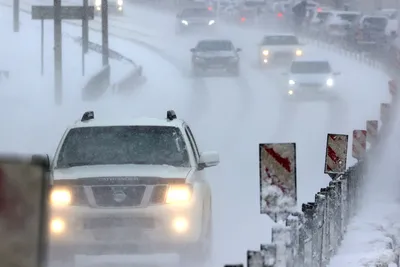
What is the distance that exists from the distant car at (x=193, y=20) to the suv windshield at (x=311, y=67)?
24300 mm

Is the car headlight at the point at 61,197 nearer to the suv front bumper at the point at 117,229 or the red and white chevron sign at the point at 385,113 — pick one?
the suv front bumper at the point at 117,229

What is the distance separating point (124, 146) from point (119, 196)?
1.19 m

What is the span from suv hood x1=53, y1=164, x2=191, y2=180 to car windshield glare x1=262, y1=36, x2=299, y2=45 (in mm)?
38886

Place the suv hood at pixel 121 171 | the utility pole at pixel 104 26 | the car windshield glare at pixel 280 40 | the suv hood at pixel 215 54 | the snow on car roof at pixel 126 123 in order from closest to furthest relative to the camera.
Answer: the suv hood at pixel 121 171, the snow on car roof at pixel 126 123, the utility pole at pixel 104 26, the suv hood at pixel 215 54, the car windshield glare at pixel 280 40

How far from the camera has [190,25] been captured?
201ft

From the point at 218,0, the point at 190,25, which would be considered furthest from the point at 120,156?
the point at 218,0

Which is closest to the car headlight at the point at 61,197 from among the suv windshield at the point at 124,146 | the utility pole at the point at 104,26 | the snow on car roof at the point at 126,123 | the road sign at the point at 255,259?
the suv windshield at the point at 124,146

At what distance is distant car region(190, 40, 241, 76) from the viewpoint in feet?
140

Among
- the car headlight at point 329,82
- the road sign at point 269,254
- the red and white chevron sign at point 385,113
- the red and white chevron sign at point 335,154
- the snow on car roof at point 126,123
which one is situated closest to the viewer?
the road sign at point 269,254

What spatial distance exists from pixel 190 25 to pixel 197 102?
25.0 m

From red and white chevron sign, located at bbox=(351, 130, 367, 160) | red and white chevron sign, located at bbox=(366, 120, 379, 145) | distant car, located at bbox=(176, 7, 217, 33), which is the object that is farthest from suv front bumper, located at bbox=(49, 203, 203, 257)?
distant car, located at bbox=(176, 7, 217, 33)

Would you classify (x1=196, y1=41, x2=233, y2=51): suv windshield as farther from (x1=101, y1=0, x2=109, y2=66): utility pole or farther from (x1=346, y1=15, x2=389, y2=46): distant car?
(x1=346, y1=15, x2=389, y2=46): distant car

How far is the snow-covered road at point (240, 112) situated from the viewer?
48.0 feet

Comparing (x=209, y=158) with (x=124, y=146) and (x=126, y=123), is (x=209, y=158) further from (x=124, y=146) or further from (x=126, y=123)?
(x=126, y=123)
